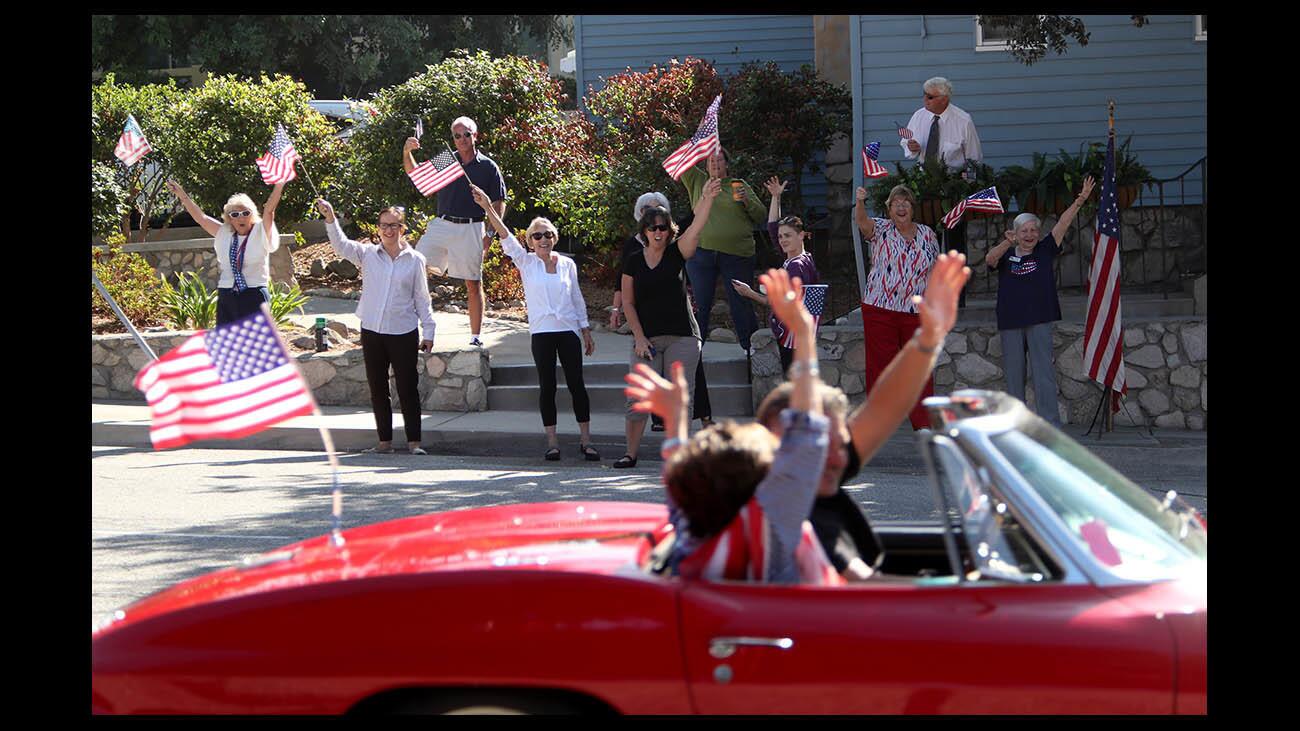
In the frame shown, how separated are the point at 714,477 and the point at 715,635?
1.36ft

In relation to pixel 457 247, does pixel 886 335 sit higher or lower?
lower

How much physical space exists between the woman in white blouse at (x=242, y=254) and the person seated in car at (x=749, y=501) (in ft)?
25.4

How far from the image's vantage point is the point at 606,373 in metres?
12.7

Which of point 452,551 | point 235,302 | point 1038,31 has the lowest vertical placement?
point 452,551

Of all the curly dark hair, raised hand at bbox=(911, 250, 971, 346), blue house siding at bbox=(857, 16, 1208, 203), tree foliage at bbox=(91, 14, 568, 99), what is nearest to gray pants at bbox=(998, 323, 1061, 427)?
blue house siding at bbox=(857, 16, 1208, 203)

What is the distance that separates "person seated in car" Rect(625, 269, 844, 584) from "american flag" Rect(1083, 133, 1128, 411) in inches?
304

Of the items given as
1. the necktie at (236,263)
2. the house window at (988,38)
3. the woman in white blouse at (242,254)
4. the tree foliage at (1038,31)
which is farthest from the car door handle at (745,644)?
the house window at (988,38)

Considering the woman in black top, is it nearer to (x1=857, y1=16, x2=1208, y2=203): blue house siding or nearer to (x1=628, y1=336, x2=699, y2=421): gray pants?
(x1=628, y1=336, x2=699, y2=421): gray pants

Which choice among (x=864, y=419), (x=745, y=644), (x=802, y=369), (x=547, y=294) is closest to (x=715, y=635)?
(x=745, y=644)

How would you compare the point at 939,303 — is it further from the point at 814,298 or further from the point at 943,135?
the point at 943,135

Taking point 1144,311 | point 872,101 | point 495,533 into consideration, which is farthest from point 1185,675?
point 872,101

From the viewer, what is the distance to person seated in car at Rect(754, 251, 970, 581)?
390cm

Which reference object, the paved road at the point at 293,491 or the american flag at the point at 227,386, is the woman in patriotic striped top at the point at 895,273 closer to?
the paved road at the point at 293,491

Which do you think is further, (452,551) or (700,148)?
(700,148)
